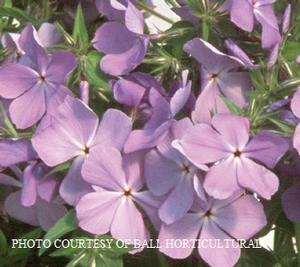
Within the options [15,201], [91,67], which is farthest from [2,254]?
[91,67]

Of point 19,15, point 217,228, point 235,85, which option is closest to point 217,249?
point 217,228

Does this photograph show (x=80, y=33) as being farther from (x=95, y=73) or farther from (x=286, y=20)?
(x=286, y=20)

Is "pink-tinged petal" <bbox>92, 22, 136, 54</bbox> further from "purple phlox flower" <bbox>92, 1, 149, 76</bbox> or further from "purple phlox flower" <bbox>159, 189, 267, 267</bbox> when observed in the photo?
"purple phlox flower" <bbox>159, 189, 267, 267</bbox>

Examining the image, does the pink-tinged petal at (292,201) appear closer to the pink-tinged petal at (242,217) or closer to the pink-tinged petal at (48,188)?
the pink-tinged petal at (242,217)

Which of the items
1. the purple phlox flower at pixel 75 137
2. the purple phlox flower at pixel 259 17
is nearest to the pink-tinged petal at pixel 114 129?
the purple phlox flower at pixel 75 137

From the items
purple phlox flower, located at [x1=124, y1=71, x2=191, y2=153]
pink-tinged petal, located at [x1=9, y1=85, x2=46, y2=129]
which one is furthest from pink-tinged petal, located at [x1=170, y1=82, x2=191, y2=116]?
pink-tinged petal, located at [x1=9, y1=85, x2=46, y2=129]

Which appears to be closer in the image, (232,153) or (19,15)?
(232,153)

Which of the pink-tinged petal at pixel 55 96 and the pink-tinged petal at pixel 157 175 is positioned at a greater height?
the pink-tinged petal at pixel 55 96

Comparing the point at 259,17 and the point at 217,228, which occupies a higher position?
the point at 259,17
